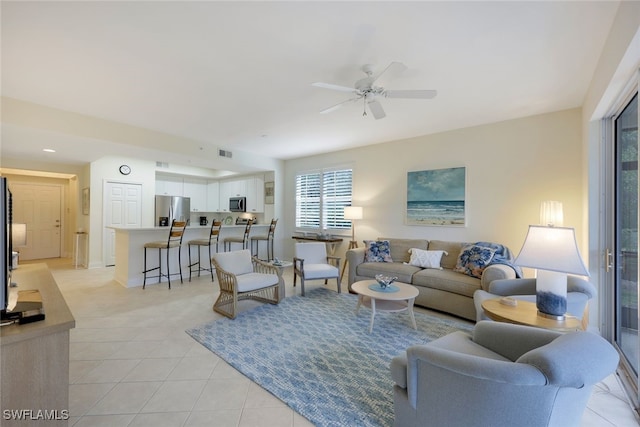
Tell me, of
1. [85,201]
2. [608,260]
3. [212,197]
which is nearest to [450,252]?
[608,260]

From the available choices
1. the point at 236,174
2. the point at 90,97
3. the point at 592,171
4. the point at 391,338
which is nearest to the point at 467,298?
the point at 391,338

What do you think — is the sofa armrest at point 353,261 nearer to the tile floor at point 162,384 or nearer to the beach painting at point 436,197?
the beach painting at point 436,197

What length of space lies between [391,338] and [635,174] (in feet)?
8.42

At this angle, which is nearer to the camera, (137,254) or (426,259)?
(426,259)

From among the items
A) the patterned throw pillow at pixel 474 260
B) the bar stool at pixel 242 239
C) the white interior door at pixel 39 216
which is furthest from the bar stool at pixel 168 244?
the white interior door at pixel 39 216

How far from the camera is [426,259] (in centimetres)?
415

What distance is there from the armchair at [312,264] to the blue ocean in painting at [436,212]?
1.57m

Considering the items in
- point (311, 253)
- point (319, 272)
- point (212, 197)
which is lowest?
point (319, 272)

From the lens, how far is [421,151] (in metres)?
4.85

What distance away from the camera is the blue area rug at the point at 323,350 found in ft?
6.15

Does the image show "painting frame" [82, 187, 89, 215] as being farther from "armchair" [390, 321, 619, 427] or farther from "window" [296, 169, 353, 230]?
"armchair" [390, 321, 619, 427]

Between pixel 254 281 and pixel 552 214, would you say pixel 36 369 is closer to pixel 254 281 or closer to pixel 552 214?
pixel 254 281

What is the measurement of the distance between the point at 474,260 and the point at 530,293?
85cm

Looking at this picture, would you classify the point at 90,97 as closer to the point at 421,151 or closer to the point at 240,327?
the point at 240,327
